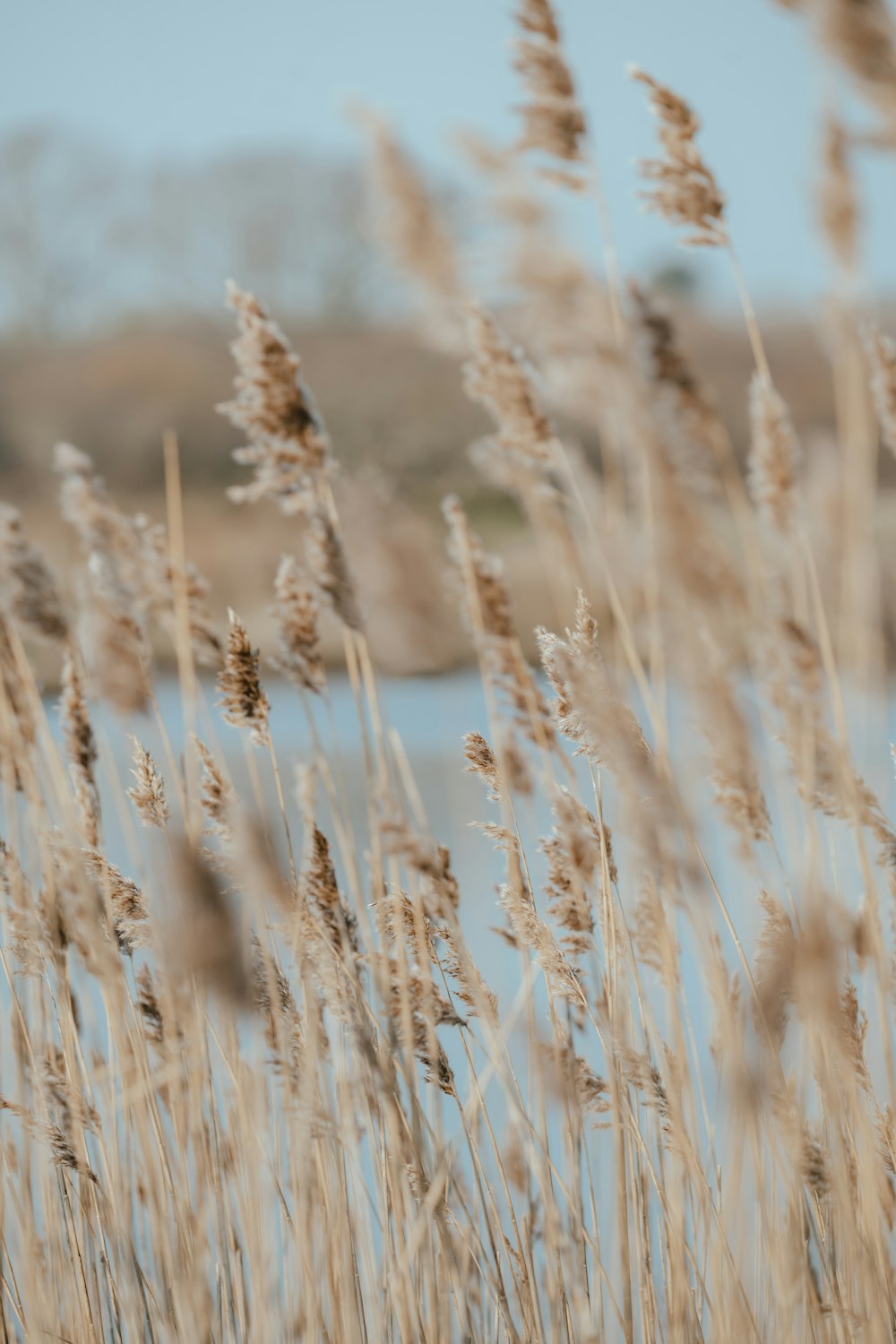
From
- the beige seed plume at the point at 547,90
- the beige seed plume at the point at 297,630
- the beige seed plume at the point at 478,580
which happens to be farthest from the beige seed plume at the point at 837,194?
the beige seed plume at the point at 297,630

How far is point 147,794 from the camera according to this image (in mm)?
881

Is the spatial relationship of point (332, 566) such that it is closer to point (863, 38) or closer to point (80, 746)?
point (80, 746)

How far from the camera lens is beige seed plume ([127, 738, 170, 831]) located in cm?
88

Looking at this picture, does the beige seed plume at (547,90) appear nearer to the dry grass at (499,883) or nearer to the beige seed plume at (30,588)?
the dry grass at (499,883)

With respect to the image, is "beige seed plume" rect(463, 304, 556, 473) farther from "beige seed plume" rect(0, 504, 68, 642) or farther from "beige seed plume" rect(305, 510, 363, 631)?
"beige seed plume" rect(0, 504, 68, 642)

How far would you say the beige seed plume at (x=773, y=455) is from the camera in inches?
36.2

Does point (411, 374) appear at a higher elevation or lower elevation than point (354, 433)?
higher

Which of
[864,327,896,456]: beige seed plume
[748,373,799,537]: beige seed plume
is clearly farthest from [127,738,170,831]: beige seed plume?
[864,327,896,456]: beige seed plume

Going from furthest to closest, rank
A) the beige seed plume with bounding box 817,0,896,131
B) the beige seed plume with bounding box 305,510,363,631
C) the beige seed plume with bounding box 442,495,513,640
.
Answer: the beige seed plume with bounding box 442,495,513,640, the beige seed plume with bounding box 305,510,363,631, the beige seed plume with bounding box 817,0,896,131

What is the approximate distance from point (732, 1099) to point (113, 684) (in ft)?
1.66

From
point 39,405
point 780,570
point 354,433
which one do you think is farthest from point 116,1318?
point 39,405

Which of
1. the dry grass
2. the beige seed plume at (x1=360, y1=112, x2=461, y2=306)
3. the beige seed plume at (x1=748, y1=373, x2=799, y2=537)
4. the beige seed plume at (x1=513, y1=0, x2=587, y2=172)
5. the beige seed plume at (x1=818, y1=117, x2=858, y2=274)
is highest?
the beige seed plume at (x1=513, y1=0, x2=587, y2=172)

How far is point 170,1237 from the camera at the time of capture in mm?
909

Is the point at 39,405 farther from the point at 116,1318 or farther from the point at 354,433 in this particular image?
the point at 116,1318
